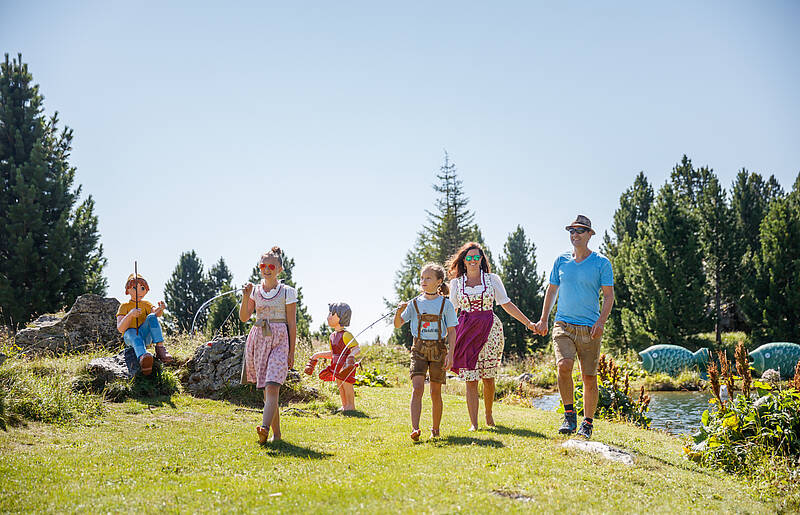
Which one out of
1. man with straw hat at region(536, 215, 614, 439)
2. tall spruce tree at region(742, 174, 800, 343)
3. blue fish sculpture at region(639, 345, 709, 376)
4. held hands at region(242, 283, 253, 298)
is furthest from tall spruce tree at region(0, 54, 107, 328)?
tall spruce tree at region(742, 174, 800, 343)

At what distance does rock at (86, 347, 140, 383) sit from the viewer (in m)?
8.14

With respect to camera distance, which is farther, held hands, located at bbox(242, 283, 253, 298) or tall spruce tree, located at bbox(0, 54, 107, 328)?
tall spruce tree, located at bbox(0, 54, 107, 328)

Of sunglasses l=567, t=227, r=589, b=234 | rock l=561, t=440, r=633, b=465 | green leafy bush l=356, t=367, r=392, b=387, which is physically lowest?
green leafy bush l=356, t=367, r=392, b=387

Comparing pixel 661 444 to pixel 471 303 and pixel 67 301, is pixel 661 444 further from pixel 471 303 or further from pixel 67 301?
pixel 67 301

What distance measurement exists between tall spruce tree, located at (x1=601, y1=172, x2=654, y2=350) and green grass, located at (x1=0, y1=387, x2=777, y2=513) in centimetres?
2744

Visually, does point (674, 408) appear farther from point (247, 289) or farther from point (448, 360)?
point (247, 289)

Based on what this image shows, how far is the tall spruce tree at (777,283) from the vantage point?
26.3 m

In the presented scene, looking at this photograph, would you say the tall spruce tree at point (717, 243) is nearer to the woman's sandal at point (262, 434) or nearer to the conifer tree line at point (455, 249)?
the conifer tree line at point (455, 249)

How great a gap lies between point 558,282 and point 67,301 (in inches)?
799

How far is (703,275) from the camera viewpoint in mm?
30125

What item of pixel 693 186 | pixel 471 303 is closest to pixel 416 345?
pixel 471 303

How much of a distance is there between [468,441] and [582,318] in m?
1.77

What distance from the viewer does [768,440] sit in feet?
17.3

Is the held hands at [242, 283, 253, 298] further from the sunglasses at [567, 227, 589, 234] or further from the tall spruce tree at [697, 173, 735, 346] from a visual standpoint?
the tall spruce tree at [697, 173, 735, 346]
